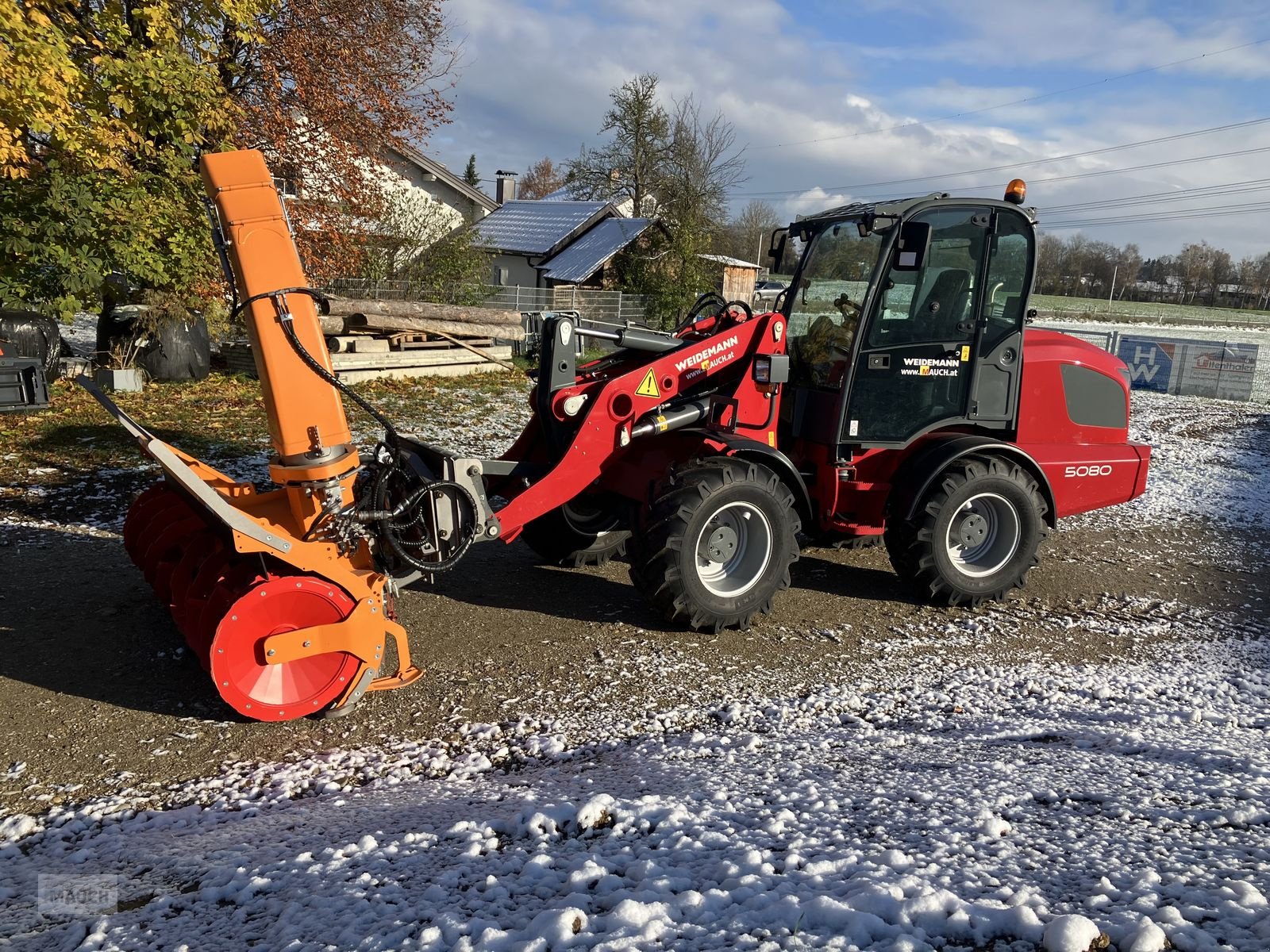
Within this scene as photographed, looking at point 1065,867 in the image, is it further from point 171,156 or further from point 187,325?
point 187,325

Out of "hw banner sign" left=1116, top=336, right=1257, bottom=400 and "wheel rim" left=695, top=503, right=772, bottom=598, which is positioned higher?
"hw banner sign" left=1116, top=336, right=1257, bottom=400

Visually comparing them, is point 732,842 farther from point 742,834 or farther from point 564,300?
point 564,300

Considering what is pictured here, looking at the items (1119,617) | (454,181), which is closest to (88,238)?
(1119,617)

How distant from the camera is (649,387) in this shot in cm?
534

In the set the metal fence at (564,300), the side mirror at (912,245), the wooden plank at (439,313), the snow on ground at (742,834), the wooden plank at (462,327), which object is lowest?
the snow on ground at (742,834)

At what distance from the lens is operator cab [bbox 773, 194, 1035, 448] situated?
5703 millimetres

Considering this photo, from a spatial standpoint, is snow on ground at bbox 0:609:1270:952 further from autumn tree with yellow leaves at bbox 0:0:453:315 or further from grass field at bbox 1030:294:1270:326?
grass field at bbox 1030:294:1270:326

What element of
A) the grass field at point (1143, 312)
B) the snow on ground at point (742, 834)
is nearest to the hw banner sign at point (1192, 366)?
the snow on ground at point (742, 834)

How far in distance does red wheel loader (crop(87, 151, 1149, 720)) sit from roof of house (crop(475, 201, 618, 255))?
1066 inches

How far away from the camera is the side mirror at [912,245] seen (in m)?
5.50

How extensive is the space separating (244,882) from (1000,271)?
5463 millimetres

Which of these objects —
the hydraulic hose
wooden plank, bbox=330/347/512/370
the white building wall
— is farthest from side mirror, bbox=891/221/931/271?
the white building wall

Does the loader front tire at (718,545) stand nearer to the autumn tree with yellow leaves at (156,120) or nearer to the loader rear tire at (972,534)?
the loader rear tire at (972,534)

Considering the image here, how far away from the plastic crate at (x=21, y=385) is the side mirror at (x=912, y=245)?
374 inches
